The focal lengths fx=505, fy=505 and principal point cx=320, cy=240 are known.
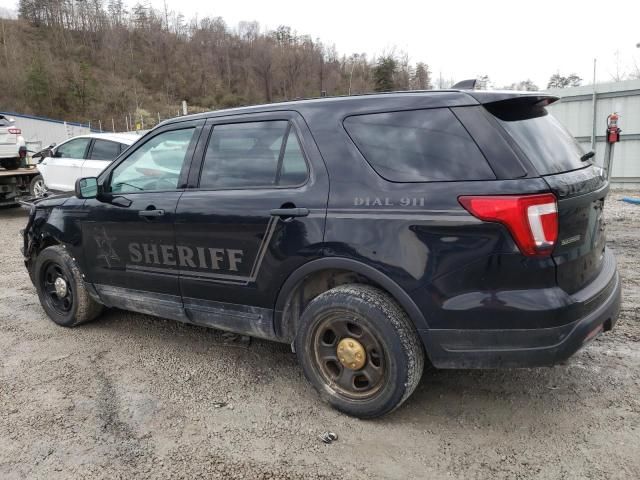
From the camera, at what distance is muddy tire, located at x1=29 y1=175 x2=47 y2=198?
11.0 metres

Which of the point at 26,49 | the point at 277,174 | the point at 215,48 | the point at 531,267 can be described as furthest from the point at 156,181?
the point at 215,48

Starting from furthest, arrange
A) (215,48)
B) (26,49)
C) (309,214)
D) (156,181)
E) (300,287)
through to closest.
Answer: (215,48) < (26,49) < (156,181) < (300,287) < (309,214)

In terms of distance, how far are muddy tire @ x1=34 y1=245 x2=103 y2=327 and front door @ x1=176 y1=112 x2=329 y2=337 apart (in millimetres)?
1329

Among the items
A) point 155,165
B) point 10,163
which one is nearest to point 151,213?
point 155,165

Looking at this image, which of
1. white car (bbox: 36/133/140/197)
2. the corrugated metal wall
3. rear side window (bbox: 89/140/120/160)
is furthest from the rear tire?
the corrugated metal wall

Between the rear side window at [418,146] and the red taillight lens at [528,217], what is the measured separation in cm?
16

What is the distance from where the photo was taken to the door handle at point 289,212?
286 cm

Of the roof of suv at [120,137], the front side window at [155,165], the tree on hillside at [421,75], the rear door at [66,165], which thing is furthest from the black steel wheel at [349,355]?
the tree on hillside at [421,75]

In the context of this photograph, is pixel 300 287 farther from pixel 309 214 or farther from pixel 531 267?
pixel 531 267

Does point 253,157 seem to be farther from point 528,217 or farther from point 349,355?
point 528,217

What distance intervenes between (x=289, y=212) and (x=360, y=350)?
872mm

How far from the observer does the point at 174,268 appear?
3.52 meters

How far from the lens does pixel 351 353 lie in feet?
9.20

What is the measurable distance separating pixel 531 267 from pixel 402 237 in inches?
24.4
